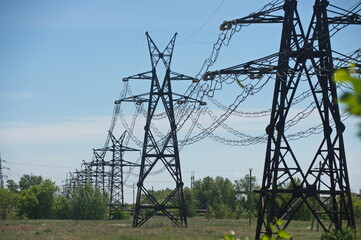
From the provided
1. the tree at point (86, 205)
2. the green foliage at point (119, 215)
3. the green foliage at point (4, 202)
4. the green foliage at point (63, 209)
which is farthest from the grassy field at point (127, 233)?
the green foliage at point (4, 202)

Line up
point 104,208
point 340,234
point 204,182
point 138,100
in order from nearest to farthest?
point 340,234, point 138,100, point 104,208, point 204,182

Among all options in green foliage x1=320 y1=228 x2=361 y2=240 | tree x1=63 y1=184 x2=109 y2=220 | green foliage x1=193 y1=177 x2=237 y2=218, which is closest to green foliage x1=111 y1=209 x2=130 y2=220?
tree x1=63 y1=184 x2=109 y2=220

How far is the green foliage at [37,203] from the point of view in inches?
3039

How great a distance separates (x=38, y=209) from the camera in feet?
254

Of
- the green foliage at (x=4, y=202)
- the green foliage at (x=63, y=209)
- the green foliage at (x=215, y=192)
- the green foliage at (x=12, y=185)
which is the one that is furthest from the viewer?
the green foliage at (x=12, y=185)

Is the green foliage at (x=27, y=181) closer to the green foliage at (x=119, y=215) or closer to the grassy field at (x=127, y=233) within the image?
the green foliage at (x=119, y=215)

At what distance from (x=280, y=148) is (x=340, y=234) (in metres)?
3.55

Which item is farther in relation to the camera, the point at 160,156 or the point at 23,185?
the point at 23,185

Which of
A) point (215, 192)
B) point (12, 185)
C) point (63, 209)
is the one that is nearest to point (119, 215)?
point (63, 209)

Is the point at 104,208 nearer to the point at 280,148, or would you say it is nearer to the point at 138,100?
the point at 138,100

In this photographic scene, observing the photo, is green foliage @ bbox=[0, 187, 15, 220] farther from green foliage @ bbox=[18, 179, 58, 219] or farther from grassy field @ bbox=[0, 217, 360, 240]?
grassy field @ bbox=[0, 217, 360, 240]

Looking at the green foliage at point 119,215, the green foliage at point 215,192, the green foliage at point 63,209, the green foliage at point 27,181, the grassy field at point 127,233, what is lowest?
the grassy field at point 127,233

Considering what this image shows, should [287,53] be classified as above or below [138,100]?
Answer: below

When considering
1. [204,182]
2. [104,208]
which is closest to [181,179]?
[104,208]
